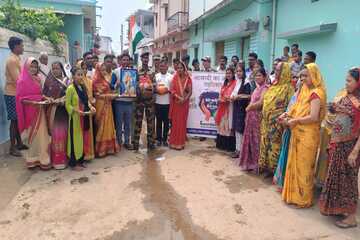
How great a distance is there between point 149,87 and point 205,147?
165 centimetres

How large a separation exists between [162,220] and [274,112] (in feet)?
6.64

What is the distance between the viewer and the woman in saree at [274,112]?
4.41 m

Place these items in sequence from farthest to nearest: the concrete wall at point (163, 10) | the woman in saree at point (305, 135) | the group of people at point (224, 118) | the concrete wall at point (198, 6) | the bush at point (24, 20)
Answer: the concrete wall at point (163, 10) → the concrete wall at point (198, 6) → the bush at point (24, 20) → the woman in saree at point (305, 135) → the group of people at point (224, 118)

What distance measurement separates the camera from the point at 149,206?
12.9 ft

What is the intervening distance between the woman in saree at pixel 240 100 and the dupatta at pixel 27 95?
3.02 meters

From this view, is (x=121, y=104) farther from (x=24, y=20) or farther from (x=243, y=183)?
(x=24, y=20)

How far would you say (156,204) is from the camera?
13.1 ft

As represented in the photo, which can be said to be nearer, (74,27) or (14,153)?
(14,153)

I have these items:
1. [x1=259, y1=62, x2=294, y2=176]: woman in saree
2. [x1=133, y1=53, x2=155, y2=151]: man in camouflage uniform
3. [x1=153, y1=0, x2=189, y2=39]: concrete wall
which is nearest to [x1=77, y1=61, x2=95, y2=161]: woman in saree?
[x1=133, y1=53, x2=155, y2=151]: man in camouflage uniform

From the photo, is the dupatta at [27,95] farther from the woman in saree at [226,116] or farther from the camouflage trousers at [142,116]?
the woman in saree at [226,116]

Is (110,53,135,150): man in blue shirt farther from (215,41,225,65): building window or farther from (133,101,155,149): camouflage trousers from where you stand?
(215,41,225,65): building window

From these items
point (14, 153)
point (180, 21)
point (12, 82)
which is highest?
point (180, 21)

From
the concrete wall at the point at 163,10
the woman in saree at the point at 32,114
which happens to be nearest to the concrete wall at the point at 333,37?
the woman in saree at the point at 32,114

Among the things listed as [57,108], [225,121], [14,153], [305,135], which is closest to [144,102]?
[225,121]
